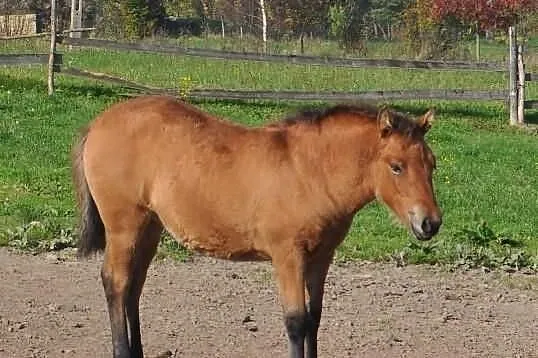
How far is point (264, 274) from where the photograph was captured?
7.82 metres

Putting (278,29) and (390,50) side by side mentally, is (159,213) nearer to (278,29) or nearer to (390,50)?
(390,50)

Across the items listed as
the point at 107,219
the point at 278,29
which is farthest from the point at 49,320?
the point at 278,29

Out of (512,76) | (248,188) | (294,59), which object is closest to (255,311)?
(248,188)

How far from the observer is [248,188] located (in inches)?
204

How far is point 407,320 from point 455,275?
1.42 metres

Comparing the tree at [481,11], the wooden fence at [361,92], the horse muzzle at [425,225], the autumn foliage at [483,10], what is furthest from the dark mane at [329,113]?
the tree at [481,11]

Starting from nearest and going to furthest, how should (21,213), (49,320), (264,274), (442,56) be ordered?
(49,320), (264,274), (21,213), (442,56)

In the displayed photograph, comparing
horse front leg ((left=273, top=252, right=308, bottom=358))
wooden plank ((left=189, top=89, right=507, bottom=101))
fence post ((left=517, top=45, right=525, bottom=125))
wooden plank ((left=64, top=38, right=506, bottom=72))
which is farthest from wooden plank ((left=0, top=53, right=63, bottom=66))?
horse front leg ((left=273, top=252, right=308, bottom=358))

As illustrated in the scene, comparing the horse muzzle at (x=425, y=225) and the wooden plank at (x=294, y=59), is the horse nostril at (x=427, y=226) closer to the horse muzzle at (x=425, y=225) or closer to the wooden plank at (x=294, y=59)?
the horse muzzle at (x=425, y=225)

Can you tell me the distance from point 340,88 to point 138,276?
588 inches

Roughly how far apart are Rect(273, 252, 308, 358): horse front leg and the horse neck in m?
0.34

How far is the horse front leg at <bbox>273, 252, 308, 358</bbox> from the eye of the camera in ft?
16.4

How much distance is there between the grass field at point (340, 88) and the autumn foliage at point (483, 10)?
26.0ft

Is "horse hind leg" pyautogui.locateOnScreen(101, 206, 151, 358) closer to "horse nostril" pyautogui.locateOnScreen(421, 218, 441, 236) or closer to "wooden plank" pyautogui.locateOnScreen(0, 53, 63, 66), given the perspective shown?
"horse nostril" pyautogui.locateOnScreen(421, 218, 441, 236)
